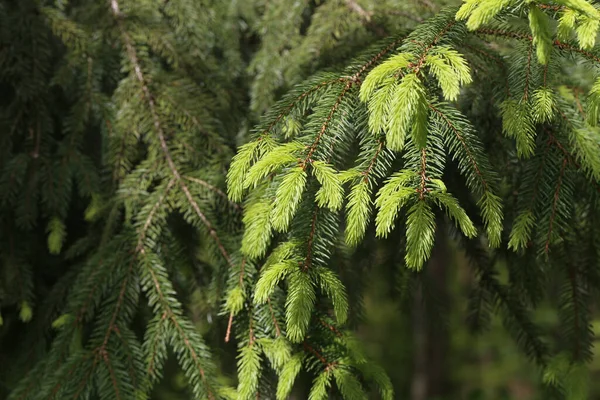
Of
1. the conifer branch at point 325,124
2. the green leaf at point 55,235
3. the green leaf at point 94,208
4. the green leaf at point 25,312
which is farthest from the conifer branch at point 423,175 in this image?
the green leaf at point 25,312

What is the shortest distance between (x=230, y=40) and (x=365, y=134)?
106 cm

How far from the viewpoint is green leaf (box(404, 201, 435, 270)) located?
117cm

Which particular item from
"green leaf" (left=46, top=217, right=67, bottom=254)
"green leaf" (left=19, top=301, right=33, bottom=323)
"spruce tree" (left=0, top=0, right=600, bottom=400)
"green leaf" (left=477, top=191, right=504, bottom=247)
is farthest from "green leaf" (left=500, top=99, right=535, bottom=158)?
"green leaf" (left=19, top=301, right=33, bottom=323)

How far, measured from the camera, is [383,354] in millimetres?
8094

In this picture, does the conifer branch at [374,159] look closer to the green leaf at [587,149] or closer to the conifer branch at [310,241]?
the conifer branch at [310,241]

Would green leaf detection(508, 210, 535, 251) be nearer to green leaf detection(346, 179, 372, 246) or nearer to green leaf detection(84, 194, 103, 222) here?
green leaf detection(346, 179, 372, 246)

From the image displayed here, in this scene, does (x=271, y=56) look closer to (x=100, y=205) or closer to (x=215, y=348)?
(x=100, y=205)

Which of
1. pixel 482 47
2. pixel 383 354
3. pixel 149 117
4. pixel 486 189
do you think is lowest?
pixel 383 354

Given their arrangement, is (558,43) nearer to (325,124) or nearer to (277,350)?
(325,124)

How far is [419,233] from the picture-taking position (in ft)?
3.84

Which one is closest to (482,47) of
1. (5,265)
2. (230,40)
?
(230,40)

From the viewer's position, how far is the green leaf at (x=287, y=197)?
1.22m

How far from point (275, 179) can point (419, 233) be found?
1.25 feet

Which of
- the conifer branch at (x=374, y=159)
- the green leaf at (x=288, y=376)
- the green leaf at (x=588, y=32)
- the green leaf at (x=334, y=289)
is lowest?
the green leaf at (x=288, y=376)
